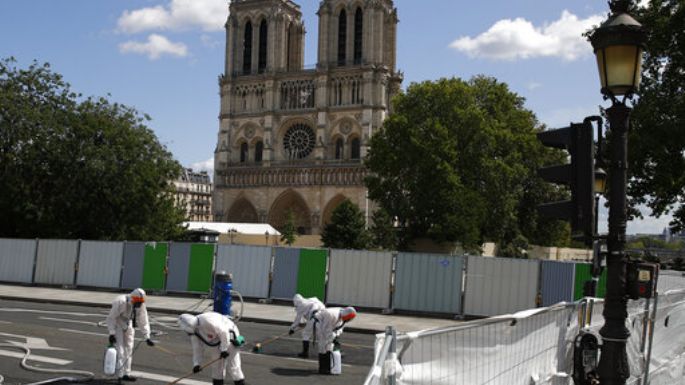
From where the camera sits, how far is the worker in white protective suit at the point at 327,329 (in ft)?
37.3

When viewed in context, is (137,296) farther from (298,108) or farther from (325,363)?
(298,108)

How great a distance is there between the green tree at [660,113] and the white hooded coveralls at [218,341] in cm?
1736

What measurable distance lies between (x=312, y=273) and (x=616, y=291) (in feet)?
55.2

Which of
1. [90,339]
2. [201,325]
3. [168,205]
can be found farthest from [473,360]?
[168,205]

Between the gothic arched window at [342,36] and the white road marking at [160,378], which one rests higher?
the gothic arched window at [342,36]

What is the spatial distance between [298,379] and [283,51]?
7328cm

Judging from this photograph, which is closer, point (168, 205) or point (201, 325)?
point (201, 325)

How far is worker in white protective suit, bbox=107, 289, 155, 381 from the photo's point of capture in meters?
10.3

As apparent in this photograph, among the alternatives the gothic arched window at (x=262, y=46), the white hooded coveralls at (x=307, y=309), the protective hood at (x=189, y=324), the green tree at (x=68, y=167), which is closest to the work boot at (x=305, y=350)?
the white hooded coveralls at (x=307, y=309)

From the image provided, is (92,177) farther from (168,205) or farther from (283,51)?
(283,51)

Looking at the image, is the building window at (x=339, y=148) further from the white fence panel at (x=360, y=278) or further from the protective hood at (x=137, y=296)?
the protective hood at (x=137, y=296)

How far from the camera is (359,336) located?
659 inches

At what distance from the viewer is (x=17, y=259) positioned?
1091 inches

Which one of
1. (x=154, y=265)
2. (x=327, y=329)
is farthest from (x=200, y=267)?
(x=327, y=329)
